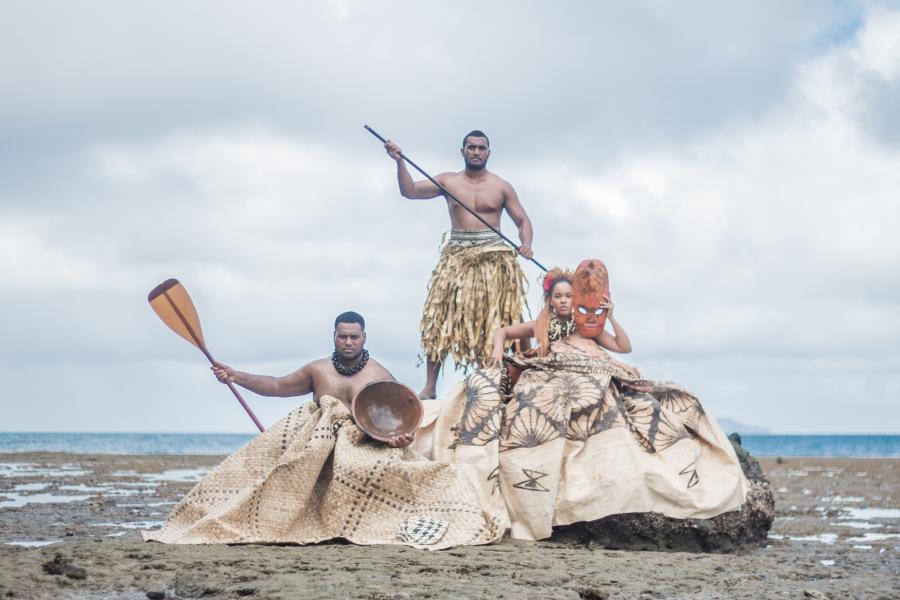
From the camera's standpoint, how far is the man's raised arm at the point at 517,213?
7.63m

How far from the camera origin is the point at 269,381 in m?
6.07

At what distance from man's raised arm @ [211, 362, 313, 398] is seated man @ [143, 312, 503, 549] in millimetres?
267

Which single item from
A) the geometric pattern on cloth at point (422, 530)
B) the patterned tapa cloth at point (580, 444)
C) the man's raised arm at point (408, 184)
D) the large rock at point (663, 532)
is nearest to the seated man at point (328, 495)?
the geometric pattern on cloth at point (422, 530)

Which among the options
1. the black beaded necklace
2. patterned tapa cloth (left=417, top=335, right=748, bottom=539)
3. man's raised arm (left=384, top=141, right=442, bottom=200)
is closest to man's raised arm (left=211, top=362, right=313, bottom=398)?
the black beaded necklace

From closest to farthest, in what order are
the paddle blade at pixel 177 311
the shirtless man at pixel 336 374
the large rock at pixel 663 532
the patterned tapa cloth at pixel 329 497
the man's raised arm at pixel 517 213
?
1. the patterned tapa cloth at pixel 329 497
2. the large rock at pixel 663 532
3. the shirtless man at pixel 336 374
4. the paddle blade at pixel 177 311
5. the man's raised arm at pixel 517 213

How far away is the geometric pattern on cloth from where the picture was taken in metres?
5.09

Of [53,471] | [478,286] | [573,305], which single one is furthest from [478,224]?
[53,471]

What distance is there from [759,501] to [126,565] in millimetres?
3666

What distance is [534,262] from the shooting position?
7254 mm

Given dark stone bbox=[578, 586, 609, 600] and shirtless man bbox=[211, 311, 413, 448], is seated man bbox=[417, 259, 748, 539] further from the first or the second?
dark stone bbox=[578, 586, 609, 600]

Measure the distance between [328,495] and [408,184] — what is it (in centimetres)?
282

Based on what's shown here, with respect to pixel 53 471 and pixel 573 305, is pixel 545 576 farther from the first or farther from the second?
pixel 53 471

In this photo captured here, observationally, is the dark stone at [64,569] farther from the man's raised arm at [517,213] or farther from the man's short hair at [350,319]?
the man's raised arm at [517,213]

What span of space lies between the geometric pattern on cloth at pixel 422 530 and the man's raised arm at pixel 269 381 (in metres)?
1.22
